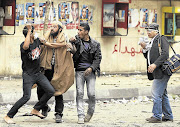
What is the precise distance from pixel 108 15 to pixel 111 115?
8.54 metres

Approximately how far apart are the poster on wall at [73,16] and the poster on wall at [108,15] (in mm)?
966

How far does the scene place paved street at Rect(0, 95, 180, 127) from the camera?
30.3 ft

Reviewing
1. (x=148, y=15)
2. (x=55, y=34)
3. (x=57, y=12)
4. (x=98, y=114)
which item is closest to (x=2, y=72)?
(x=57, y=12)

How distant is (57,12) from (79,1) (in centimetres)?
91

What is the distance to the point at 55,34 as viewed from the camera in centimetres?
944

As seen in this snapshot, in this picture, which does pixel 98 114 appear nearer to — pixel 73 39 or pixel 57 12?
pixel 73 39

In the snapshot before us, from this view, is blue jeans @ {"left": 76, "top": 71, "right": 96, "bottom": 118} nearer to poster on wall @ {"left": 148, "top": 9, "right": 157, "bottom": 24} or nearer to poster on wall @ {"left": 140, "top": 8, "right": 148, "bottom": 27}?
poster on wall @ {"left": 140, "top": 8, "right": 148, "bottom": 27}

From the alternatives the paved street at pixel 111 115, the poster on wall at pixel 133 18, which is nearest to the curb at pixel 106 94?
the paved street at pixel 111 115

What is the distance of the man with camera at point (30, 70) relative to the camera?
902 centimetres

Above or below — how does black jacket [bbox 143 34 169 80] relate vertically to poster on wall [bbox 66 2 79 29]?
below

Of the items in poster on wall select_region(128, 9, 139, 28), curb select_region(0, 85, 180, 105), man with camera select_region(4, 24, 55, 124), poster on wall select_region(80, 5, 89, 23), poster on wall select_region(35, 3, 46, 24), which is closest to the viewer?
man with camera select_region(4, 24, 55, 124)

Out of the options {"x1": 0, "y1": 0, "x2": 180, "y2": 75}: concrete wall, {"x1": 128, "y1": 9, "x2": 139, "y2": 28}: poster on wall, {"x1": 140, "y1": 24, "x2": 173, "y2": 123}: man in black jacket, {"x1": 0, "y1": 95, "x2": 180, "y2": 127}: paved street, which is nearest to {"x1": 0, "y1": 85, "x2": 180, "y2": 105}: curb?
{"x1": 0, "y1": 95, "x2": 180, "y2": 127}: paved street

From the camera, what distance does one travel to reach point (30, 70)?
29.8 feet

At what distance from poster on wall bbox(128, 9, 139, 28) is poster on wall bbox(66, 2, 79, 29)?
2048 mm
